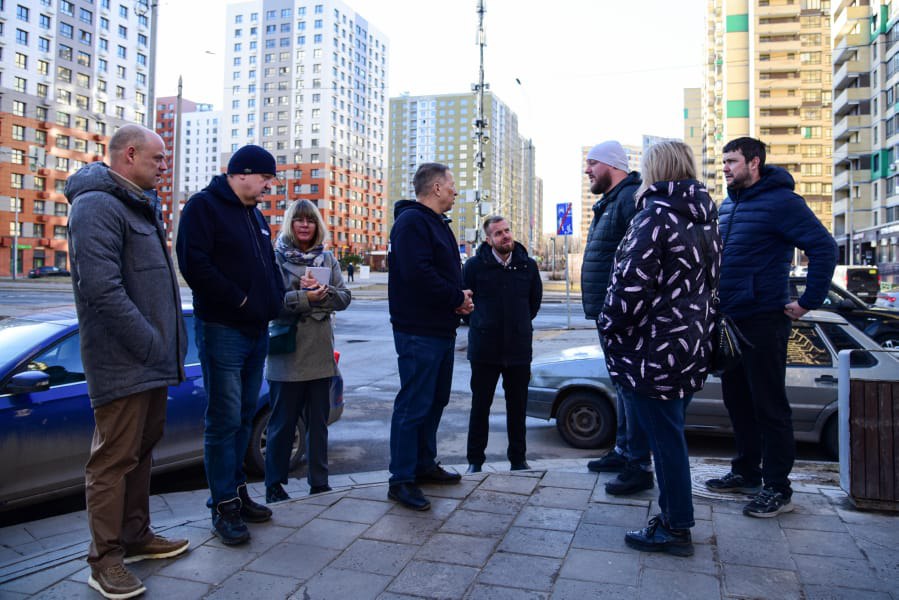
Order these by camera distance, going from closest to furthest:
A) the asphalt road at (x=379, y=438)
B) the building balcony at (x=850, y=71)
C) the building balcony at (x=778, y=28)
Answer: the asphalt road at (x=379, y=438) → the building balcony at (x=850, y=71) → the building balcony at (x=778, y=28)

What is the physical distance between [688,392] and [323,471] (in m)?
2.58

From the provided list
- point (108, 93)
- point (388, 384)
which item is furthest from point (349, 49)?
point (388, 384)

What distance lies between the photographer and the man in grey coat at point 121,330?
2947 millimetres

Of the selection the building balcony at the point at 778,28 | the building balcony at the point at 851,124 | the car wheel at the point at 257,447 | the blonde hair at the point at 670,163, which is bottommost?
the car wheel at the point at 257,447

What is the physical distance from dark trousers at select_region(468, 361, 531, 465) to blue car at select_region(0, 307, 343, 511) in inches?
86.7

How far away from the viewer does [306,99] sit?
12025cm

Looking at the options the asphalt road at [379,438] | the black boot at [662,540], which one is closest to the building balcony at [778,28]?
the asphalt road at [379,438]

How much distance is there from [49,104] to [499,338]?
87.0 metres

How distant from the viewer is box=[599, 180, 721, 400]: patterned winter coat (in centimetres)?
333

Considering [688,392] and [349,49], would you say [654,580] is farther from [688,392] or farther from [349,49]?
[349,49]

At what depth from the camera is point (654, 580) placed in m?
3.07

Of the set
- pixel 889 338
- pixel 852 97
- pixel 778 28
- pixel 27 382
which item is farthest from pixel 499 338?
pixel 778 28

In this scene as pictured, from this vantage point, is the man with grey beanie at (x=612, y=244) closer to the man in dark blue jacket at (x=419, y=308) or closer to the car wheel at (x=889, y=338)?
the man in dark blue jacket at (x=419, y=308)

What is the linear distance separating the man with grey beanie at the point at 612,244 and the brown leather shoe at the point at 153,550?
2606 millimetres
